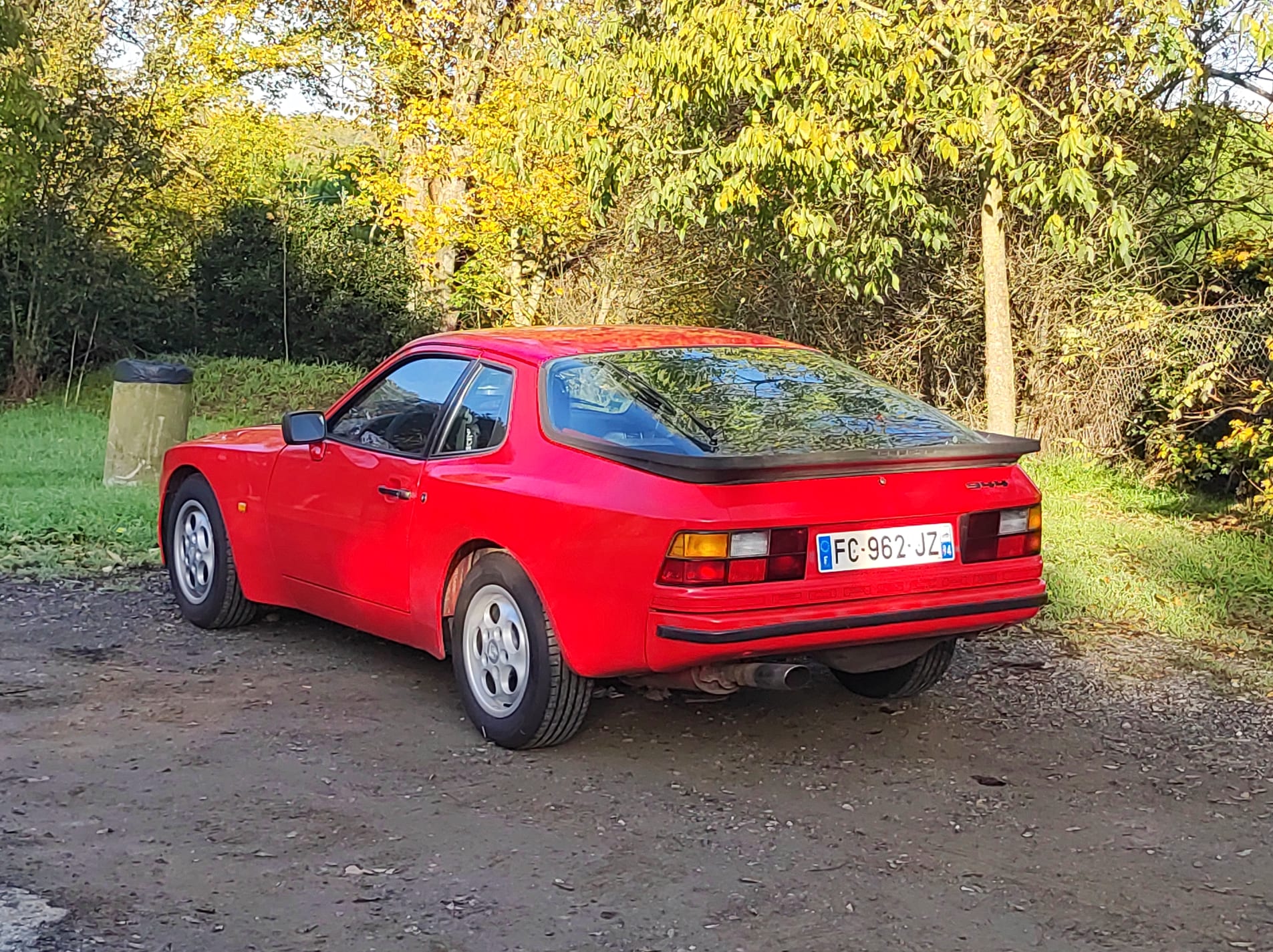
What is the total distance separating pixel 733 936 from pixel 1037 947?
73cm

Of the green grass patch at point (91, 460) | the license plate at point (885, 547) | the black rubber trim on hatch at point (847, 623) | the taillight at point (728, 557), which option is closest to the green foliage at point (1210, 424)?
the black rubber trim on hatch at point (847, 623)

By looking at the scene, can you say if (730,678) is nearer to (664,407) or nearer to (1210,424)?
(664,407)

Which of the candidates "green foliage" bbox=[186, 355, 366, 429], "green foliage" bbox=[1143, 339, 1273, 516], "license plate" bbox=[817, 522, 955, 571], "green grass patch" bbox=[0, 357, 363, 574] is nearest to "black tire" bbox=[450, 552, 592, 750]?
"license plate" bbox=[817, 522, 955, 571]

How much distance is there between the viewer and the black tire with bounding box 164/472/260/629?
6.90 metres

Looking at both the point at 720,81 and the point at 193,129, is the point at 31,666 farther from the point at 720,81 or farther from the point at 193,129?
the point at 193,129

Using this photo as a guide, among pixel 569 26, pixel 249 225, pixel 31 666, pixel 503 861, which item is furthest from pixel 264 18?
pixel 503 861

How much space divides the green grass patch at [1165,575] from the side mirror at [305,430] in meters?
3.62

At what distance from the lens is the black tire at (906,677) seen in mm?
5840

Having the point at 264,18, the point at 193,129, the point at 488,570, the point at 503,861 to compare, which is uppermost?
the point at 264,18

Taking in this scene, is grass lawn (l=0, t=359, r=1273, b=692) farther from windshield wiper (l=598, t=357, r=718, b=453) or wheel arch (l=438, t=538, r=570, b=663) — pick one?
wheel arch (l=438, t=538, r=570, b=663)

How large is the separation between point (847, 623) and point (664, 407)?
1001 mm

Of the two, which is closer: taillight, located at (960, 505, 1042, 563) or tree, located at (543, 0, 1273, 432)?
taillight, located at (960, 505, 1042, 563)

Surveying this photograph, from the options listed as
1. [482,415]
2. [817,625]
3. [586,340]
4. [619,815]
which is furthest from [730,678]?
[586,340]

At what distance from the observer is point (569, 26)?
11195mm
